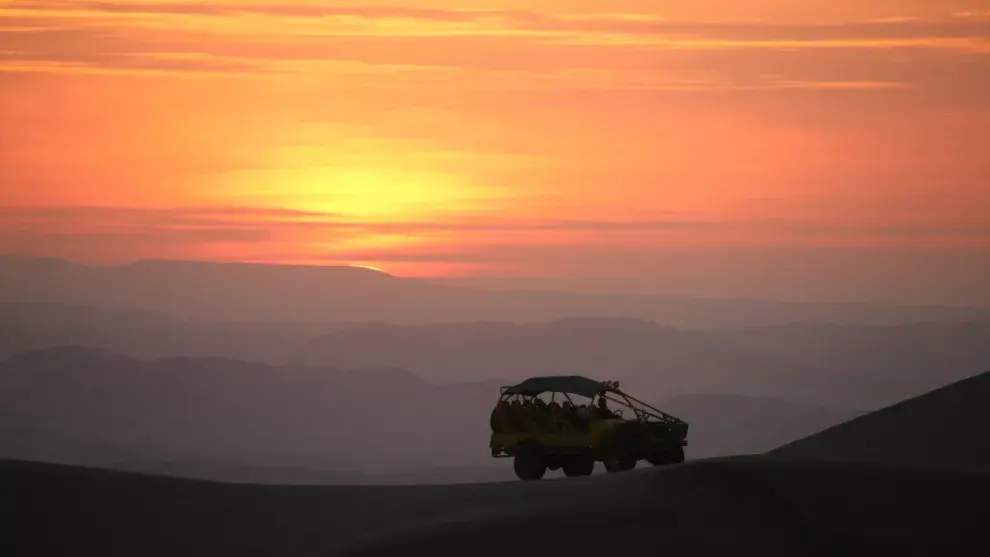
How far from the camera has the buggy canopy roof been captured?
32.7 meters

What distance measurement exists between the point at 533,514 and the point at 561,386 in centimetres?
672

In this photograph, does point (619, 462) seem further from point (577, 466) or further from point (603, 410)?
point (577, 466)

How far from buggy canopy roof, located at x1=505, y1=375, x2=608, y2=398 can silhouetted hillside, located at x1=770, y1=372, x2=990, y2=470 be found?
8.17 meters

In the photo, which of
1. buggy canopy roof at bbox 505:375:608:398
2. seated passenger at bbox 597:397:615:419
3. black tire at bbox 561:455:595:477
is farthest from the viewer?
black tire at bbox 561:455:595:477

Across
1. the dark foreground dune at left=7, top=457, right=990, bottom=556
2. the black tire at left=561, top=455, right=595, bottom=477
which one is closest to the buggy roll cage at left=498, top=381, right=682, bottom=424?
the black tire at left=561, top=455, right=595, bottom=477

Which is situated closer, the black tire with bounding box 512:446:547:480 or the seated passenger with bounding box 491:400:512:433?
the black tire with bounding box 512:446:547:480

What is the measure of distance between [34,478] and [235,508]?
191 inches

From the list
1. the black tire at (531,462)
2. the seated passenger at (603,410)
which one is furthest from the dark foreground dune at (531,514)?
the seated passenger at (603,410)

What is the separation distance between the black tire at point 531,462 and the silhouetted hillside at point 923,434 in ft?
25.8

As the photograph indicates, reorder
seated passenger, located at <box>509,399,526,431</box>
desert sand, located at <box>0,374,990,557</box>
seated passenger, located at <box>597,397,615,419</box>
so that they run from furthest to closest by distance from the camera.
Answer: seated passenger, located at <box>509,399,526,431</box> < seated passenger, located at <box>597,397,615,419</box> < desert sand, located at <box>0,374,990,557</box>

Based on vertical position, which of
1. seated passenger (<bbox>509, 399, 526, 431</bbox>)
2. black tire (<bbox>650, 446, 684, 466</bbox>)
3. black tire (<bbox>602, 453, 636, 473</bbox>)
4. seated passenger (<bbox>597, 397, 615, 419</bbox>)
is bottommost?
black tire (<bbox>602, 453, 636, 473</bbox>)

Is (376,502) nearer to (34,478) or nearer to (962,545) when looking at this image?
(34,478)

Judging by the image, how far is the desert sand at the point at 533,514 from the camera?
25.8 m

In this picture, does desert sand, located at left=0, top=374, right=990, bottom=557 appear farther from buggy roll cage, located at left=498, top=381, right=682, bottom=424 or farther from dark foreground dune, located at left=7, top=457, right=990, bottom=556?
buggy roll cage, located at left=498, top=381, right=682, bottom=424
